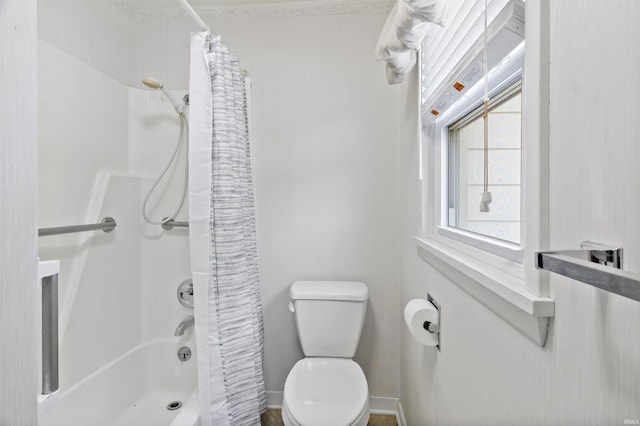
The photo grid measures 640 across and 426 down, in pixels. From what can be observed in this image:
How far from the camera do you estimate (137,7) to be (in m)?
1.86

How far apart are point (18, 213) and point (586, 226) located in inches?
28.7

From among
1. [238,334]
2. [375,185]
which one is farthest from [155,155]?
[375,185]

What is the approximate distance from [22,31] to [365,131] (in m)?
1.57

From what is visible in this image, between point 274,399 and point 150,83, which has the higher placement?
point 150,83

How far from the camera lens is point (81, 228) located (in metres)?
1.37

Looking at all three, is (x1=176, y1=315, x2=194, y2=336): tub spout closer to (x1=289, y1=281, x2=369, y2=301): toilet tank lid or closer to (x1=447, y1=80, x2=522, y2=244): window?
(x1=289, y1=281, x2=369, y2=301): toilet tank lid

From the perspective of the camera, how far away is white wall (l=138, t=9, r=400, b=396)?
1818 millimetres

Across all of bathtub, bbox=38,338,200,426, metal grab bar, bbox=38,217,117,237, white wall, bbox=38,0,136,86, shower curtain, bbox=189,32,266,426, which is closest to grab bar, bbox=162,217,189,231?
metal grab bar, bbox=38,217,117,237

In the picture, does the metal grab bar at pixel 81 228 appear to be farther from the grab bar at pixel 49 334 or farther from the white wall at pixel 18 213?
the white wall at pixel 18 213

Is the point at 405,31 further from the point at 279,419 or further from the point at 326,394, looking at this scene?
the point at 279,419

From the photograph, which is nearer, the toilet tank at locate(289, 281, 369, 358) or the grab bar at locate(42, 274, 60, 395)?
the grab bar at locate(42, 274, 60, 395)

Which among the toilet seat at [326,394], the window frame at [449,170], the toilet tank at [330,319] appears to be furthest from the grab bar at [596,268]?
the toilet tank at [330,319]

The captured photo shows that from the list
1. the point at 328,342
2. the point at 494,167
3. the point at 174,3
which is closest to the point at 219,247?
the point at 328,342

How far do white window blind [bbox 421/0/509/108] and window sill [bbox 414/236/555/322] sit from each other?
53cm
